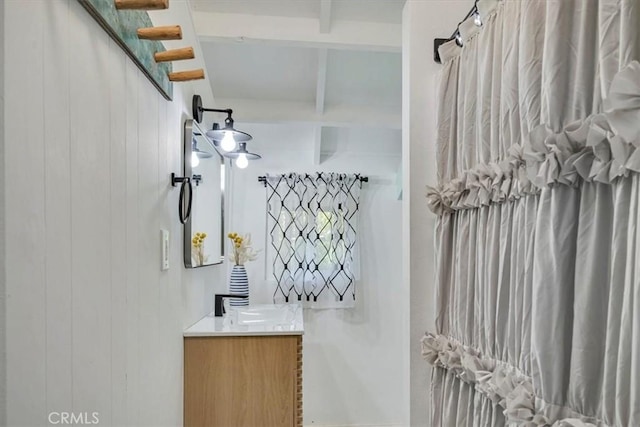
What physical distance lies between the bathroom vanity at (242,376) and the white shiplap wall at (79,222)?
409 millimetres

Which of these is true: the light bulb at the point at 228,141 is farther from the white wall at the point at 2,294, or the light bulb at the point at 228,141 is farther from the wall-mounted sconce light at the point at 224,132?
the white wall at the point at 2,294

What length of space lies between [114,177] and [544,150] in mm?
1029

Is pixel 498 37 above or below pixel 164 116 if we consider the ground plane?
above

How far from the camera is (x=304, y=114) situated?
2.79 meters

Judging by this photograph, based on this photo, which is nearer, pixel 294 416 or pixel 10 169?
pixel 10 169

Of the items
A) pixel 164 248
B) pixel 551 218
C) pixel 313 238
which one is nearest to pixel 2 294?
pixel 164 248

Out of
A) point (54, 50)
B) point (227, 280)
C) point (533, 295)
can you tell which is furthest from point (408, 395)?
point (227, 280)

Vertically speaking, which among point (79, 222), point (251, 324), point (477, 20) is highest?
point (477, 20)

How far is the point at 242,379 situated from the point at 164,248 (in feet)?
2.61

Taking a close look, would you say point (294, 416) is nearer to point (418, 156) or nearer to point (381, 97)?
point (418, 156)

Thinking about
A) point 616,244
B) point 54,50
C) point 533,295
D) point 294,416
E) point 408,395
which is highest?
point 54,50

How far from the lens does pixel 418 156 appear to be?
4.93 feet

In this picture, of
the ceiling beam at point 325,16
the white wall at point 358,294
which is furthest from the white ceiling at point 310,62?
the white wall at point 358,294

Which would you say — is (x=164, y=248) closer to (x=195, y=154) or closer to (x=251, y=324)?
(x=195, y=154)
